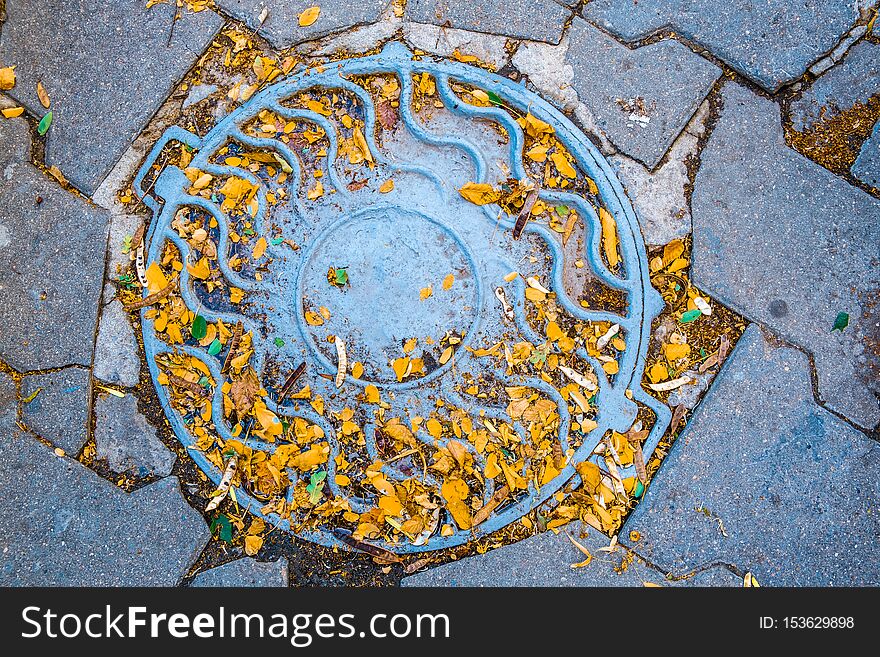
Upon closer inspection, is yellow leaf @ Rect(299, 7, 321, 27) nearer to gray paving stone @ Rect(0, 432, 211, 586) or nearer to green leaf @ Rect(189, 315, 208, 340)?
green leaf @ Rect(189, 315, 208, 340)

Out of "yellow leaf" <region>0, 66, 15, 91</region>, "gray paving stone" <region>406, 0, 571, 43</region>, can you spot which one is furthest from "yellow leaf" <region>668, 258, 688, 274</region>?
"yellow leaf" <region>0, 66, 15, 91</region>

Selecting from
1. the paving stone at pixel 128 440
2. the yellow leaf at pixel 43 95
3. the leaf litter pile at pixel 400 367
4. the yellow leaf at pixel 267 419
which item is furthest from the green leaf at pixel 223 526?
the yellow leaf at pixel 43 95

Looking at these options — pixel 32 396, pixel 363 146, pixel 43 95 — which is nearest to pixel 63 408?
pixel 32 396

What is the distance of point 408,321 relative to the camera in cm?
244

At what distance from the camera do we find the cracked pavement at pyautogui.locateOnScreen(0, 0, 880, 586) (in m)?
2.46

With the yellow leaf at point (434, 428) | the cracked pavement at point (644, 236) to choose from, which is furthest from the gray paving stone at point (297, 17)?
the yellow leaf at point (434, 428)

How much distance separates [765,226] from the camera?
2506 mm

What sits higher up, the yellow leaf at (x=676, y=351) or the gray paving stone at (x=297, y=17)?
the gray paving stone at (x=297, y=17)

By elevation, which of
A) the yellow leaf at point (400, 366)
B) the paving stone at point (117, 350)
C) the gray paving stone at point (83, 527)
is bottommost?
the gray paving stone at point (83, 527)

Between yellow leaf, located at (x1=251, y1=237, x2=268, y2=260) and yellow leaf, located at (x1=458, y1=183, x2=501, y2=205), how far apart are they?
0.77 meters

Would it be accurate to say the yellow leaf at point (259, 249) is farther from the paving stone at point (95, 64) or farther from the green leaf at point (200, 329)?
the paving stone at point (95, 64)

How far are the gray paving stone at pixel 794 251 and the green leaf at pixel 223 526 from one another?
79.1 inches

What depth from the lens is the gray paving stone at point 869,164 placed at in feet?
8.28

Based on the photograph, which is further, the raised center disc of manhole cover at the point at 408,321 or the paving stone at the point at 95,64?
the paving stone at the point at 95,64
